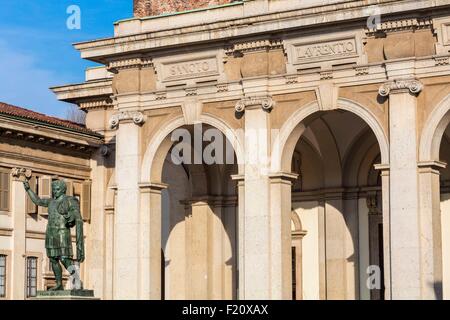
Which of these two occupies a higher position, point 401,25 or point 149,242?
point 401,25

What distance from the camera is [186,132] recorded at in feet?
116

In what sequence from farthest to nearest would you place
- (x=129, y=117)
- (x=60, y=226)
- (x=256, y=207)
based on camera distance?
(x=129, y=117), (x=256, y=207), (x=60, y=226)

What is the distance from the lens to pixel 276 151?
108 feet

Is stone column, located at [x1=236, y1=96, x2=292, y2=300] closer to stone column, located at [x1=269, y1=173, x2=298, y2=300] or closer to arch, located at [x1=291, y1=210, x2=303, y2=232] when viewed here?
stone column, located at [x1=269, y1=173, x2=298, y2=300]

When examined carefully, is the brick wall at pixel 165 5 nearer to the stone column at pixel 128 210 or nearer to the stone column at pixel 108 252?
the stone column at pixel 128 210

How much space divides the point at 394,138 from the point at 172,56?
280 inches

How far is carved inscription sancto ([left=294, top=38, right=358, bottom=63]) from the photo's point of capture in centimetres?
3198

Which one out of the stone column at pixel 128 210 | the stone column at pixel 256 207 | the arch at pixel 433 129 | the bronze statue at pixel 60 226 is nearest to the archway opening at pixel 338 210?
the stone column at pixel 256 207

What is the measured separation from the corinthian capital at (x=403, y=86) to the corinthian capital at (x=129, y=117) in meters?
7.31

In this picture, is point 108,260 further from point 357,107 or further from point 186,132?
point 357,107

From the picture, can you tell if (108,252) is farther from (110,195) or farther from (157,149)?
(157,149)

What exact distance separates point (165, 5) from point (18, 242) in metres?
8.66

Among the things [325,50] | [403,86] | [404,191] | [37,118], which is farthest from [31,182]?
[403,86]
